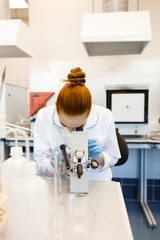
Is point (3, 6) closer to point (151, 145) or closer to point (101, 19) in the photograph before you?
point (101, 19)

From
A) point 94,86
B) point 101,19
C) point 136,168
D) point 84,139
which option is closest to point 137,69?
point 94,86

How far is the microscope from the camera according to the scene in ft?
2.92

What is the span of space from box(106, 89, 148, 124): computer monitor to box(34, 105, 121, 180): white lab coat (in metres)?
0.99

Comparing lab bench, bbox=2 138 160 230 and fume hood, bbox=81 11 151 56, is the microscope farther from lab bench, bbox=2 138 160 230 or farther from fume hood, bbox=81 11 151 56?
lab bench, bbox=2 138 160 230

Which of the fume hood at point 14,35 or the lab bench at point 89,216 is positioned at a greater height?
the fume hood at point 14,35

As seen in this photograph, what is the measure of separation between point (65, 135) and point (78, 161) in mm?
377

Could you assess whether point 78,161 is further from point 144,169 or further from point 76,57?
point 76,57

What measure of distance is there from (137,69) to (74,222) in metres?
2.43

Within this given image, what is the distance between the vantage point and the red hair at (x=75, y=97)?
39.6 inches

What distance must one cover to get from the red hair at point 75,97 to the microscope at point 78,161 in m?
0.15

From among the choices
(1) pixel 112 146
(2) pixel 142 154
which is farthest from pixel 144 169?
(1) pixel 112 146

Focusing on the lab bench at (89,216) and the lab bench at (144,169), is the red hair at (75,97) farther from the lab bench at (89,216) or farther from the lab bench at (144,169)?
the lab bench at (144,169)

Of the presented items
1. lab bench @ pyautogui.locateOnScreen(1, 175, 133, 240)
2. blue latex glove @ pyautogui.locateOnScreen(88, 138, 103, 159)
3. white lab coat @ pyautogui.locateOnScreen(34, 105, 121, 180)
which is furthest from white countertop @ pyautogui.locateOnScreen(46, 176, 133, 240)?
white lab coat @ pyautogui.locateOnScreen(34, 105, 121, 180)

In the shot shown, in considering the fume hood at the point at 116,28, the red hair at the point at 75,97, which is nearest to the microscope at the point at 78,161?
the red hair at the point at 75,97
